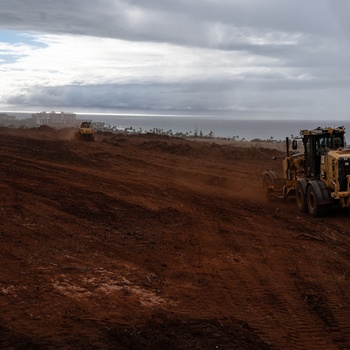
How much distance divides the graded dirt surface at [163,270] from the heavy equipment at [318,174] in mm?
546

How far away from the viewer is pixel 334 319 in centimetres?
746

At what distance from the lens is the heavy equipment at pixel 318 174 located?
46.5 ft

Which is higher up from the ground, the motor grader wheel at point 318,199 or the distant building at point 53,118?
the distant building at point 53,118

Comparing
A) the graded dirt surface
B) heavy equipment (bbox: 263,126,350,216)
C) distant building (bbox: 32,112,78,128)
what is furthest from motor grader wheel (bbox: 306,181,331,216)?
distant building (bbox: 32,112,78,128)

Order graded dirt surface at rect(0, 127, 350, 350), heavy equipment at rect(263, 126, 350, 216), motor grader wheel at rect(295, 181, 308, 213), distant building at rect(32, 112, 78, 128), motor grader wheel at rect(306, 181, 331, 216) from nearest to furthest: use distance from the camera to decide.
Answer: graded dirt surface at rect(0, 127, 350, 350) < heavy equipment at rect(263, 126, 350, 216) < motor grader wheel at rect(306, 181, 331, 216) < motor grader wheel at rect(295, 181, 308, 213) < distant building at rect(32, 112, 78, 128)

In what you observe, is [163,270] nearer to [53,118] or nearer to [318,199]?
[318,199]

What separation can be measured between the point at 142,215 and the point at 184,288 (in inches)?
216

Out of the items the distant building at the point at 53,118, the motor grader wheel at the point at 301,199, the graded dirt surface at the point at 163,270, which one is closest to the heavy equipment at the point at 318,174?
the motor grader wheel at the point at 301,199

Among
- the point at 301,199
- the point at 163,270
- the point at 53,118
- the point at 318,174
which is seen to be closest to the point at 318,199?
the point at 301,199

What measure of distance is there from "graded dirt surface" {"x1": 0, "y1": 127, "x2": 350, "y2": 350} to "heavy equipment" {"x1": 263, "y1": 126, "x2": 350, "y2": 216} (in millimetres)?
546

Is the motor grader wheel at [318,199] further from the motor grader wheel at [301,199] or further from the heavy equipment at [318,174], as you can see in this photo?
the motor grader wheel at [301,199]

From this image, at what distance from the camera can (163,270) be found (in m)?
9.34

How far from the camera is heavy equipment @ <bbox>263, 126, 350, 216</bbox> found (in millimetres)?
14164

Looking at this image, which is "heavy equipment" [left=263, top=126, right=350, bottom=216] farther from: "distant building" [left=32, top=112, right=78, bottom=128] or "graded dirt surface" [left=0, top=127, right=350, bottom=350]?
"distant building" [left=32, top=112, right=78, bottom=128]
